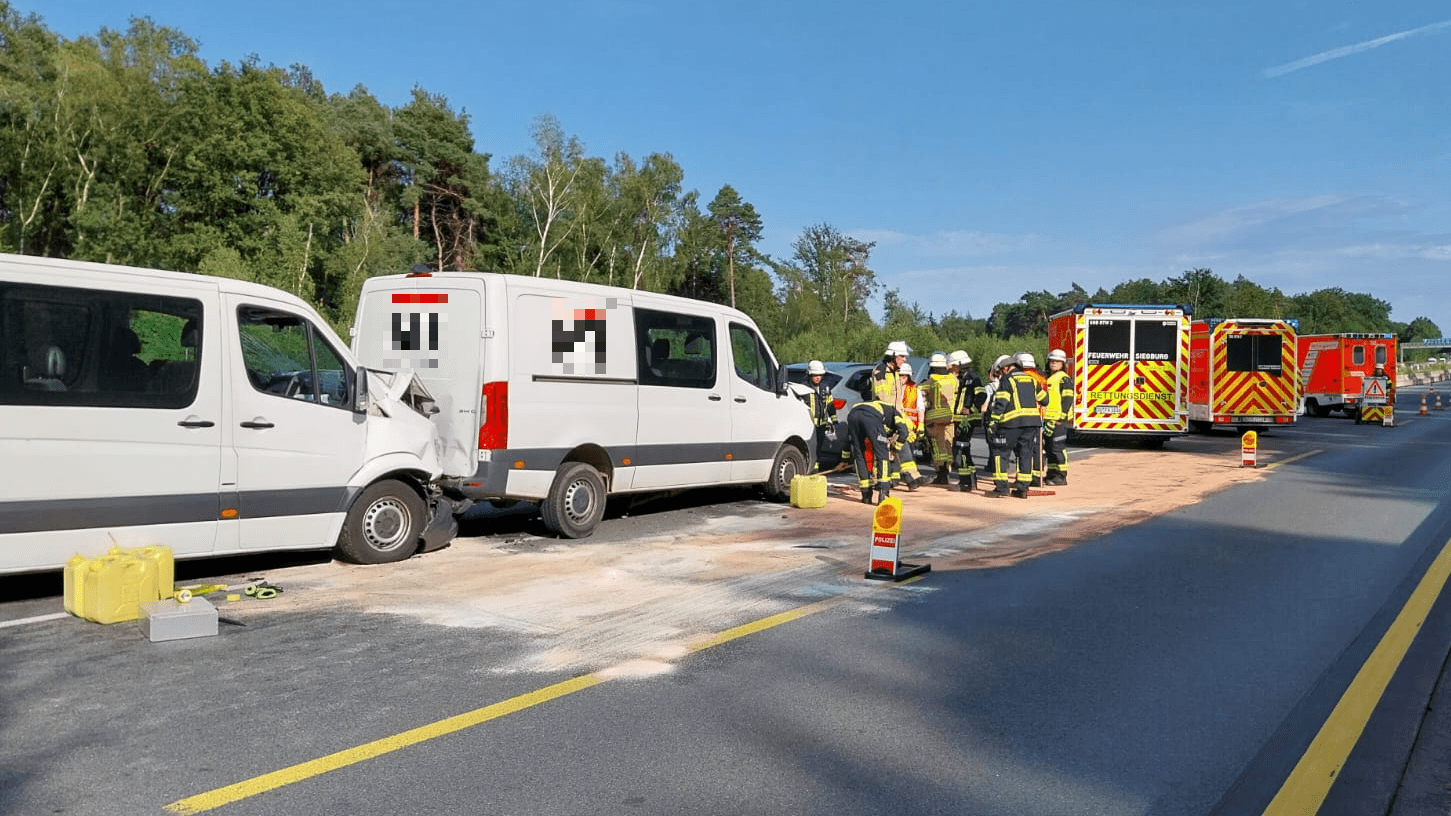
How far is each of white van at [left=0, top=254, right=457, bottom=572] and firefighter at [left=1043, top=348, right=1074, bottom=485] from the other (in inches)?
334

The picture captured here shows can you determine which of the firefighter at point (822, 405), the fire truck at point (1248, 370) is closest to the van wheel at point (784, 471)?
the firefighter at point (822, 405)

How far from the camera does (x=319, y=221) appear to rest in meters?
49.1

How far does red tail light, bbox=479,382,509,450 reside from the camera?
882 cm

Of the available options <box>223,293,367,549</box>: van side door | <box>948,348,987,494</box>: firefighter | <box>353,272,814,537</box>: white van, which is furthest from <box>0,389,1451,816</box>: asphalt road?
<box>948,348,987,494</box>: firefighter

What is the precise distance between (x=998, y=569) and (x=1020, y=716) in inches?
142

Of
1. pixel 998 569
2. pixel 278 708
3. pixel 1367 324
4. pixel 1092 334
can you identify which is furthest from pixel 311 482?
pixel 1367 324

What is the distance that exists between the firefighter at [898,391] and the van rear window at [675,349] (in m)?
2.46

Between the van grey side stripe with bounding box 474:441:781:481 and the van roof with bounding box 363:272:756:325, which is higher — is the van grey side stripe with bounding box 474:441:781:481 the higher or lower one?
the lower one

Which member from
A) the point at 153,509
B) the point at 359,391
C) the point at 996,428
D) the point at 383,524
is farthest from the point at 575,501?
the point at 996,428

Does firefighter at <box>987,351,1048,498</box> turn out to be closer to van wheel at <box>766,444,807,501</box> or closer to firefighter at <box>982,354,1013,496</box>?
firefighter at <box>982,354,1013,496</box>

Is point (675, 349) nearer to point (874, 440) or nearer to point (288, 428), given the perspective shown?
point (874, 440)

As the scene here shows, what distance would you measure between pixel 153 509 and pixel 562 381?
11.4 feet

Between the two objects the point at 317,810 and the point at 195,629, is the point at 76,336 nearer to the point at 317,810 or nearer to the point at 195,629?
the point at 195,629

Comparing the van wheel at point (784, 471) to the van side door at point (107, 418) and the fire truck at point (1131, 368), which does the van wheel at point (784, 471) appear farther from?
the fire truck at point (1131, 368)
